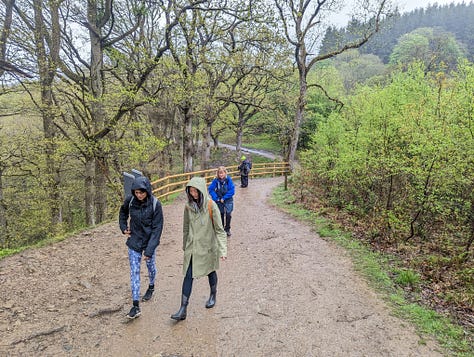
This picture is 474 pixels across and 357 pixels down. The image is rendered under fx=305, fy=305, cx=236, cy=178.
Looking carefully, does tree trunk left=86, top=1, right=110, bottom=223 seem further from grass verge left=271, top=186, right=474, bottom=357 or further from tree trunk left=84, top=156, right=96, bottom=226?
grass verge left=271, top=186, right=474, bottom=357

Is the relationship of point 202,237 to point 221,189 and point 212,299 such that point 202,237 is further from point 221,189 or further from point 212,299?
point 221,189

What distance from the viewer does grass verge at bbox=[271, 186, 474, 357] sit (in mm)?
3652

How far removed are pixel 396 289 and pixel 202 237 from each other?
3393 millimetres

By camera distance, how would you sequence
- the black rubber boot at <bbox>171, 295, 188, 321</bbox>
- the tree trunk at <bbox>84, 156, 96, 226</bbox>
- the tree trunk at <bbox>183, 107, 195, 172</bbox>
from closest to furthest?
the black rubber boot at <bbox>171, 295, 188, 321</bbox> < the tree trunk at <bbox>84, 156, 96, 226</bbox> < the tree trunk at <bbox>183, 107, 195, 172</bbox>

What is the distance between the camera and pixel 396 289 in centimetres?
492

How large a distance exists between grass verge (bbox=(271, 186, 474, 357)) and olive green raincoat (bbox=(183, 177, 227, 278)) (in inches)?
105

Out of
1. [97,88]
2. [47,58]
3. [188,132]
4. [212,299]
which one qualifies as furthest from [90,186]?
[212,299]

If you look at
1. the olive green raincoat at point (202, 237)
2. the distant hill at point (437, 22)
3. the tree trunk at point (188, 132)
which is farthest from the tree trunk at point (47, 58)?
the distant hill at point (437, 22)

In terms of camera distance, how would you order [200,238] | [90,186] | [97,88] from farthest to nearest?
[90,186], [97,88], [200,238]

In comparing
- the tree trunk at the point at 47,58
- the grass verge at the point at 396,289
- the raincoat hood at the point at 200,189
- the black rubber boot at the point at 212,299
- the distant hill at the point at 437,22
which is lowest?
the grass verge at the point at 396,289

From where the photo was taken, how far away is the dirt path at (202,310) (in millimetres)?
3482

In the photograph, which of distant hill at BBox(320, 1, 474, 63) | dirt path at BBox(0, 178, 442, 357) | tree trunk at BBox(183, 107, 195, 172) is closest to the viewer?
dirt path at BBox(0, 178, 442, 357)

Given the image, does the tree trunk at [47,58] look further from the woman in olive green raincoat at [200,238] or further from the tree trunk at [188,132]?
the woman in olive green raincoat at [200,238]

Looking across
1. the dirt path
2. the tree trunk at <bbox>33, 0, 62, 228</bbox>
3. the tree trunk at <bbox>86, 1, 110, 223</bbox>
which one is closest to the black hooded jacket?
the dirt path
